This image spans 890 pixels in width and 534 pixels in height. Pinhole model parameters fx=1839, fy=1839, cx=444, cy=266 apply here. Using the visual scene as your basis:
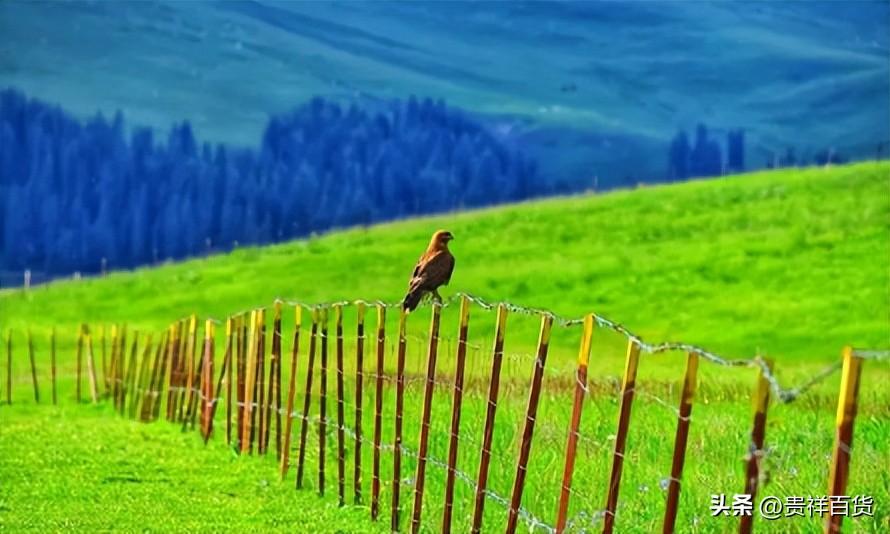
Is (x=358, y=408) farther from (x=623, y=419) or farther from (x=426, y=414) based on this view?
(x=623, y=419)

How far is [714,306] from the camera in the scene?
3194cm

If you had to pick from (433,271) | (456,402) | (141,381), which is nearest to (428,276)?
(433,271)

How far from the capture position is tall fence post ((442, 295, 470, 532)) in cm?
990

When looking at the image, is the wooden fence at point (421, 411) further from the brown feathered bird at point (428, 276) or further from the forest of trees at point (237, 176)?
the forest of trees at point (237, 176)

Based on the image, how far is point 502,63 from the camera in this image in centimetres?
3102

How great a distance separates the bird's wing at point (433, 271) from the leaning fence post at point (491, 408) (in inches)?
97.2

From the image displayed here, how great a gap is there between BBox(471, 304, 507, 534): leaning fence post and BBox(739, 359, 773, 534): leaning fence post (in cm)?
317

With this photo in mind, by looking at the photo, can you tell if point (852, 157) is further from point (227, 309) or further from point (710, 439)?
point (710, 439)

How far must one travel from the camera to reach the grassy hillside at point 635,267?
1235 inches

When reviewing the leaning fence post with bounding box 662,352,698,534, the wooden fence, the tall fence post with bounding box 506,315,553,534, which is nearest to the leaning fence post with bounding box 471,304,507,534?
the wooden fence

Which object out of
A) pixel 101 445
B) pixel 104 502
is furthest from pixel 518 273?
pixel 104 502

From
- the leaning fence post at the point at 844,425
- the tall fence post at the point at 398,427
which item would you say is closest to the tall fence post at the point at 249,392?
the tall fence post at the point at 398,427

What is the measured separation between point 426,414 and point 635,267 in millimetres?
24664

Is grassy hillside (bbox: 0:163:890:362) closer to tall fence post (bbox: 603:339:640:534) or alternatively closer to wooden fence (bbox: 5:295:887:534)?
wooden fence (bbox: 5:295:887:534)
